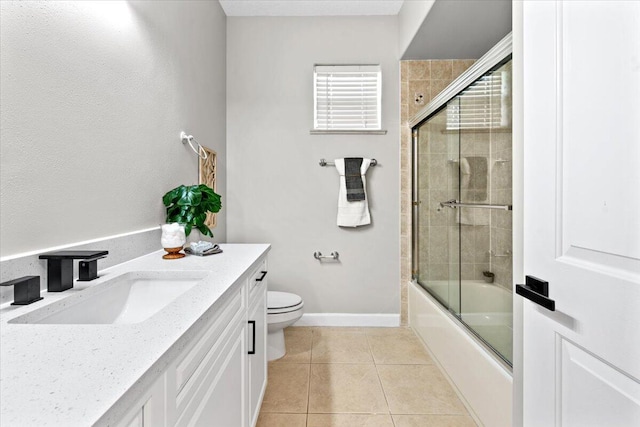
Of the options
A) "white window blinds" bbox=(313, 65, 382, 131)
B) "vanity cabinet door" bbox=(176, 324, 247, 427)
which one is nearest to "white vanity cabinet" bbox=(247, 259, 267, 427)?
"vanity cabinet door" bbox=(176, 324, 247, 427)

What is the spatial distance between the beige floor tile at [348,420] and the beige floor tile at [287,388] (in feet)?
0.30

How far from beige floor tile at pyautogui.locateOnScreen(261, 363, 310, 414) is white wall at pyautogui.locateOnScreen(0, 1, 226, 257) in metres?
1.12

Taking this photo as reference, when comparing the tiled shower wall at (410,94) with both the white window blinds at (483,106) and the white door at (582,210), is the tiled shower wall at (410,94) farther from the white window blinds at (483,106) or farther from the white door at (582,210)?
the white door at (582,210)

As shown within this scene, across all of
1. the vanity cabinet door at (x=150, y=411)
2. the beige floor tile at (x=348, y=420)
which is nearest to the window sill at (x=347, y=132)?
the beige floor tile at (x=348, y=420)

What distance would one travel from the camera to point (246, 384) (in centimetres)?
125

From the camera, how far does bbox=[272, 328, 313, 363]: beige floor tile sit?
2.18 m

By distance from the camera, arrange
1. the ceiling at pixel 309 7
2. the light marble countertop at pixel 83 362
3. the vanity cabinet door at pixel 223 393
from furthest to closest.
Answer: the ceiling at pixel 309 7, the vanity cabinet door at pixel 223 393, the light marble countertop at pixel 83 362

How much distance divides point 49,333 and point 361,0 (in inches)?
112

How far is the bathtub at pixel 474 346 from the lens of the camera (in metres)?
1.36

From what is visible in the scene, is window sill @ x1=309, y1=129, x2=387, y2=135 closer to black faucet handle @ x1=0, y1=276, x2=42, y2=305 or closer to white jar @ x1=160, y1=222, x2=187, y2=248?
white jar @ x1=160, y1=222, x2=187, y2=248

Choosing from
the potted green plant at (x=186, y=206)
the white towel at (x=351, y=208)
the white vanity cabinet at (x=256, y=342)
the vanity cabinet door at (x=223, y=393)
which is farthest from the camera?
the white towel at (x=351, y=208)

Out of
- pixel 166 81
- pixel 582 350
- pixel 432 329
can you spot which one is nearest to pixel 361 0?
pixel 166 81

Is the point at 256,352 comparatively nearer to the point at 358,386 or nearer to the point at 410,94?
the point at 358,386

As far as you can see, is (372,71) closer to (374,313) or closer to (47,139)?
(374,313)
